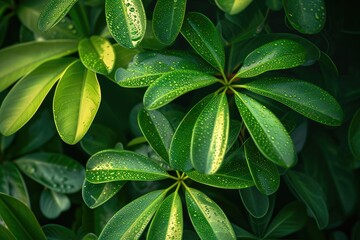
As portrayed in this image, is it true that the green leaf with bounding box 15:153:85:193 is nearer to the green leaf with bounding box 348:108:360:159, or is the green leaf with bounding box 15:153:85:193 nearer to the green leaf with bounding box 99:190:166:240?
the green leaf with bounding box 99:190:166:240

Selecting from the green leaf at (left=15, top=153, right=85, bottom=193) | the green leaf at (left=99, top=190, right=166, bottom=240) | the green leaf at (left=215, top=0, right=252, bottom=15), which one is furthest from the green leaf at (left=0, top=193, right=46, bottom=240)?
the green leaf at (left=215, top=0, right=252, bottom=15)

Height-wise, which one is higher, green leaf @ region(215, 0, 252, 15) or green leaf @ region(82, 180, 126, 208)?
green leaf @ region(215, 0, 252, 15)

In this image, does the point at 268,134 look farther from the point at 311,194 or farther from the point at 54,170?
the point at 54,170

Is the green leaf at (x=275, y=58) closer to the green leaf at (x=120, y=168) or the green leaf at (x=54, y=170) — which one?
the green leaf at (x=120, y=168)

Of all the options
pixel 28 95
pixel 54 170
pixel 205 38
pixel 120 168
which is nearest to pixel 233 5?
pixel 205 38

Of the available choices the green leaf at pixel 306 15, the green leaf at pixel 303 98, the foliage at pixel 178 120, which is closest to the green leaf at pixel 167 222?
the foliage at pixel 178 120

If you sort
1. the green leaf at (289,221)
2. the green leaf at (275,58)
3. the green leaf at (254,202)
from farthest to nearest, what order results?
the green leaf at (289,221) < the green leaf at (254,202) < the green leaf at (275,58)

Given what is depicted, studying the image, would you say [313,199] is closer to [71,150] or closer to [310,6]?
[310,6]
